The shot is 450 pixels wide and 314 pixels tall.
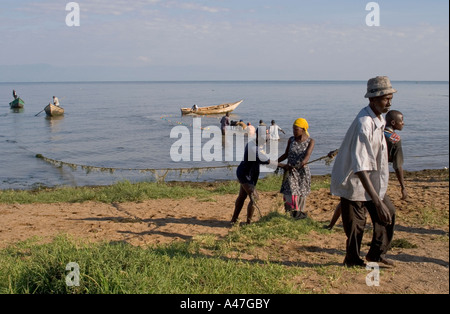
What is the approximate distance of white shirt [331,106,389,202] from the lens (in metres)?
4.00

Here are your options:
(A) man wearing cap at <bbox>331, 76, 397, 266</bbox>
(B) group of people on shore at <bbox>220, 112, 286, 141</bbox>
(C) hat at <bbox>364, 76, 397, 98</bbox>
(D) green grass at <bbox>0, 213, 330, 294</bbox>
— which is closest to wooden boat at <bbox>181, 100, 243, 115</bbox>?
(B) group of people on shore at <bbox>220, 112, 286, 141</bbox>

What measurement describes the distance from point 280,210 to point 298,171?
1.12 m

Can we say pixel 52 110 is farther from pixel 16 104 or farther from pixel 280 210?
pixel 280 210

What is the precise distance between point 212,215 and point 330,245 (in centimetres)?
265

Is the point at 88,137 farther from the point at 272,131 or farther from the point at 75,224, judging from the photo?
the point at 75,224

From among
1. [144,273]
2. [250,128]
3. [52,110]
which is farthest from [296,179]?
[52,110]

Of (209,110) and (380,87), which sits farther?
(209,110)

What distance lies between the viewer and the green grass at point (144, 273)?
3658 millimetres

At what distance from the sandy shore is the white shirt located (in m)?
0.83

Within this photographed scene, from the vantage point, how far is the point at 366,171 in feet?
13.1

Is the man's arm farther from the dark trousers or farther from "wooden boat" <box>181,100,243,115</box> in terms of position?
"wooden boat" <box>181,100,243,115</box>

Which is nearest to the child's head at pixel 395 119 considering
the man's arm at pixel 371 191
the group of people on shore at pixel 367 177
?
the group of people on shore at pixel 367 177
